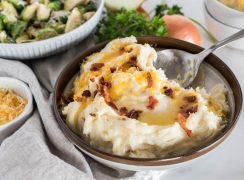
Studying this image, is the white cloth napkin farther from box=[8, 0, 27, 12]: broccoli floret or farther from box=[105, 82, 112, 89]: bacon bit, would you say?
box=[8, 0, 27, 12]: broccoli floret

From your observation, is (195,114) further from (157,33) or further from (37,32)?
(37,32)

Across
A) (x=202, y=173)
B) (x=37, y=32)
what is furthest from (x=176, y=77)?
(x=37, y=32)

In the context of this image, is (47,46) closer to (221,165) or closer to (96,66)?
(96,66)

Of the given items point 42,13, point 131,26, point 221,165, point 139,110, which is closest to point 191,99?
point 139,110

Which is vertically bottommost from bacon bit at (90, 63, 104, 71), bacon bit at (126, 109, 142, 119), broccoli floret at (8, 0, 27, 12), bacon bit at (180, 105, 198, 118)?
broccoli floret at (8, 0, 27, 12)

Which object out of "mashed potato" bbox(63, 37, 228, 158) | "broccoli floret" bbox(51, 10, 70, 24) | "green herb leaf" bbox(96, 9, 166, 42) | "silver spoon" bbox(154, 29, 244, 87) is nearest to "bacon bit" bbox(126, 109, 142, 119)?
"mashed potato" bbox(63, 37, 228, 158)

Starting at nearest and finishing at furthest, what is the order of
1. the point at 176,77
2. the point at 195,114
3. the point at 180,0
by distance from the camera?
the point at 195,114, the point at 176,77, the point at 180,0
